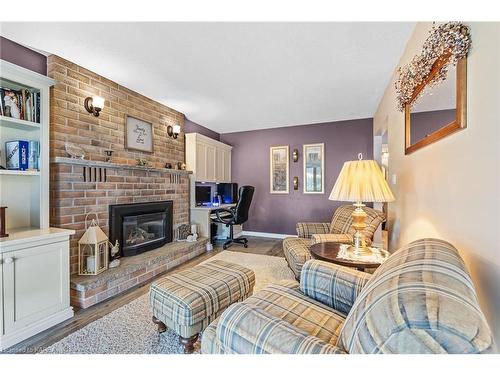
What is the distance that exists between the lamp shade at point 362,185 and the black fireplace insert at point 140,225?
7.95 ft

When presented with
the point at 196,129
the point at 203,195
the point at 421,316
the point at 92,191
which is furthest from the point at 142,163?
the point at 421,316

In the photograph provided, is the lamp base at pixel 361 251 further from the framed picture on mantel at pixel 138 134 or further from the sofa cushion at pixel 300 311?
the framed picture on mantel at pixel 138 134

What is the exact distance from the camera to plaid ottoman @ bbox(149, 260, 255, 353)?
55.2 inches

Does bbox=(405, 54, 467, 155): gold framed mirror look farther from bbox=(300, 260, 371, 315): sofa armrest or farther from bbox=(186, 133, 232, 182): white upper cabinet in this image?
bbox=(186, 133, 232, 182): white upper cabinet

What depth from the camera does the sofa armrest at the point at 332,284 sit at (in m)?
1.28

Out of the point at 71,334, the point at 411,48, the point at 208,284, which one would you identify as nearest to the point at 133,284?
the point at 71,334

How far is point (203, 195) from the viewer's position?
14.8 ft

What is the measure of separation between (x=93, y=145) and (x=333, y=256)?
8.82ft

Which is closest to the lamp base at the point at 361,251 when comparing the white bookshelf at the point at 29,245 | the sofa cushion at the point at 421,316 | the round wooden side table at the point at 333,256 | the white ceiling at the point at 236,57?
the round wooden side table at the point at 333,256

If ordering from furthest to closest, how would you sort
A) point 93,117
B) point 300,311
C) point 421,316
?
1. point 93,117
2. point 300,311
3. point 421,316

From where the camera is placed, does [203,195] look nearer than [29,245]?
No

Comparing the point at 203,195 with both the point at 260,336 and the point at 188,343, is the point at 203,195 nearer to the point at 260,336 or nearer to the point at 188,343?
the point at 188,343

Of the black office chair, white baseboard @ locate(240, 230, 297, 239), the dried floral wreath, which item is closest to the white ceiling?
the dried floral wreath
